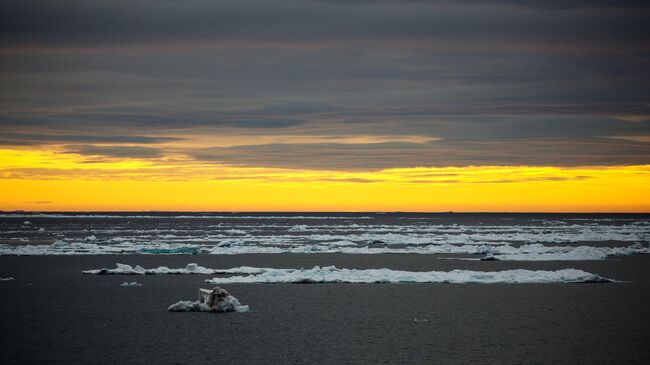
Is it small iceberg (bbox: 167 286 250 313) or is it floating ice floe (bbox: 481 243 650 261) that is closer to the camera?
small iceberg (bbox: 167 286 250 313)

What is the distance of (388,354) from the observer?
12.4 metres

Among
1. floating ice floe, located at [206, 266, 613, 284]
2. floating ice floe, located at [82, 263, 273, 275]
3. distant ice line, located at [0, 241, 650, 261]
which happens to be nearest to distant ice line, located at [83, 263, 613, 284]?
floating ice floe, located at [206, 266, 613, 284]

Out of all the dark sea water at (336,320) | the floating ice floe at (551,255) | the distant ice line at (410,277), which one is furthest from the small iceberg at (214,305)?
the floating ice floe at (551,255)

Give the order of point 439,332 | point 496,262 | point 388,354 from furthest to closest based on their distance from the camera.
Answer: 1. point 496,262
2. point 439,332
3. point 388,354

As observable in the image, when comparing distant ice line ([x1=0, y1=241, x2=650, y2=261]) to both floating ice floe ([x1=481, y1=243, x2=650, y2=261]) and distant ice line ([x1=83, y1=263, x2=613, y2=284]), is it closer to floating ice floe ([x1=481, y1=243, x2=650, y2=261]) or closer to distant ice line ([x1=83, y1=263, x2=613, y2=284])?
floating ice floe ([x1=481, y1=243, x2=650, y2=261])

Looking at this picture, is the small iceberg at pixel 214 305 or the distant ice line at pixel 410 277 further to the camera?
the distant ice line at pixel 410 277

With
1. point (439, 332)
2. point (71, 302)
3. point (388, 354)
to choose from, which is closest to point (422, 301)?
point (439, 332)

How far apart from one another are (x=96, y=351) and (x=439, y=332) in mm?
6013

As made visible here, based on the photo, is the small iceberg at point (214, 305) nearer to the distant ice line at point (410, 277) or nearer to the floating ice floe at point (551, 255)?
the distant ice line at point (410, 277)

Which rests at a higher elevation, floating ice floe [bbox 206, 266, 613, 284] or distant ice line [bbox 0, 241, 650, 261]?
distant ice line [bbox 0, 241, 650, 261]

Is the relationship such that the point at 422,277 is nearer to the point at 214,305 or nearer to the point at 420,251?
the point at 214,305

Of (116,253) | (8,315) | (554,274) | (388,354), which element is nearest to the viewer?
(388,354)

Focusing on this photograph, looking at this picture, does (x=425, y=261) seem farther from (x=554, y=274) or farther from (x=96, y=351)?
(x=96, y=351)

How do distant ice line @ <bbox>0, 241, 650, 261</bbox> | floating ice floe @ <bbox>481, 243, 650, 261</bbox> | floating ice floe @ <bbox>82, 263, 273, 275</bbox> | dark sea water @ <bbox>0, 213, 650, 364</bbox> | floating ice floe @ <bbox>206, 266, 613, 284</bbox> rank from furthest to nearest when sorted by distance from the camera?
1. distant ice line @ <bbox>0, 241, 650, 261</bbox>
2. floating ice floe @ <bbox>481, 243, 650, 261</bbox>
3. floating ice floe @ <bbox>82, 263, 273, 275</bbox>
4. floating ice floe @ <bbox>206, 266, 613, 284</bbox>
5. dark sea water @ <bbox>0, 213, 650, 364</bbox>
